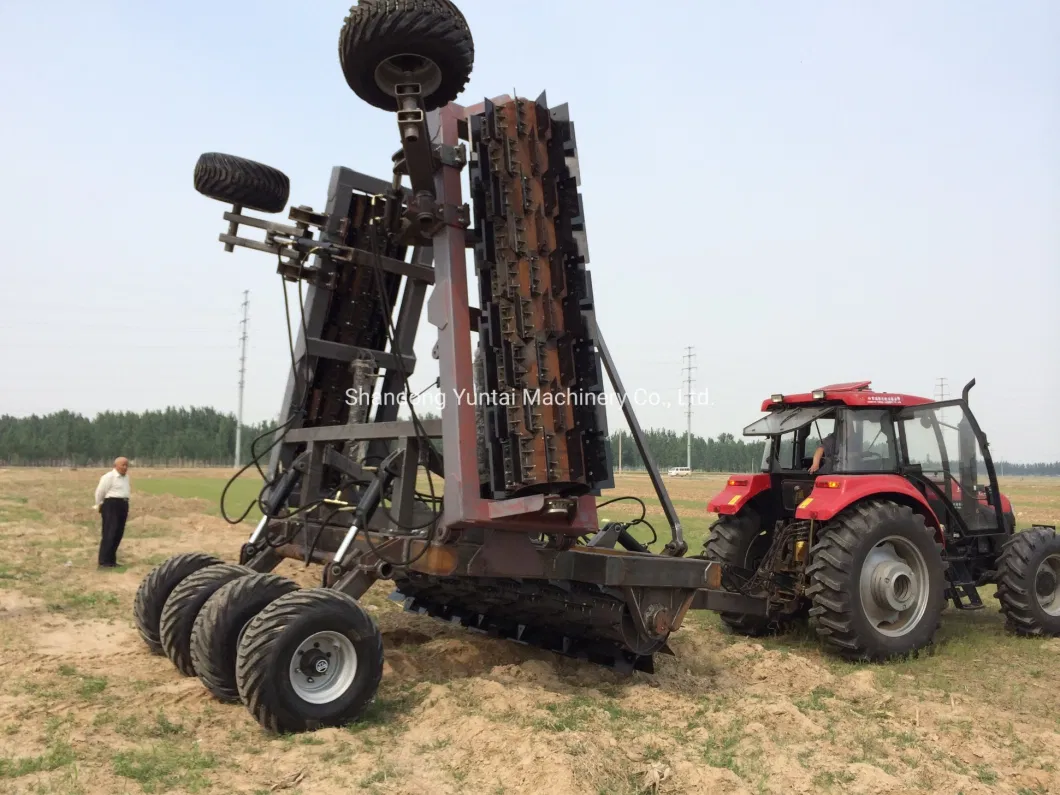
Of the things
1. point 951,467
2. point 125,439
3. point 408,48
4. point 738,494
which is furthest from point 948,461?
point 125,439

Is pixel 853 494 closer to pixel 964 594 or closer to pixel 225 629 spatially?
pixel 964 594

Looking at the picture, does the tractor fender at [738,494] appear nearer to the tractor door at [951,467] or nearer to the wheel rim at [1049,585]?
the tractor door at [951,467]

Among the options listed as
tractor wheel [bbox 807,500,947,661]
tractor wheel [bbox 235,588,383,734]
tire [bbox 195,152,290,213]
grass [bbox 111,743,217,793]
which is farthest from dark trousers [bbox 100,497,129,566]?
tractor wheel [bbox 807,500,947,661]

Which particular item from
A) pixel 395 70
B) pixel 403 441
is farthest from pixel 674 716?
pixel 395 70

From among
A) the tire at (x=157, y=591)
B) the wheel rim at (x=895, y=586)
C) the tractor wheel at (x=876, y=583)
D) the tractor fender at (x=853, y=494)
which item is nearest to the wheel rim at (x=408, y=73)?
the tire at (x=157, y=591)

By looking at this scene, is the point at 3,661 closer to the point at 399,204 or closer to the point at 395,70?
the point at 399,204

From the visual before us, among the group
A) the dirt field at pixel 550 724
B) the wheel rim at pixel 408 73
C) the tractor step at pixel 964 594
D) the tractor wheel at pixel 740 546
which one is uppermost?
the wheel rim at pixel 408 73

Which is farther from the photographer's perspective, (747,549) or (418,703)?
(747,549)

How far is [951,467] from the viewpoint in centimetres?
774

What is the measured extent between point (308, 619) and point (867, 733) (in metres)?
3.09

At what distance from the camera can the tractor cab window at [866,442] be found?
23.7 feet

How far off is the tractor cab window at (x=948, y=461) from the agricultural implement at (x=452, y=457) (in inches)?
108

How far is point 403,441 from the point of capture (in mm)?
5258

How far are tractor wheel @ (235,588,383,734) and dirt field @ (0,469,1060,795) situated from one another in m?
0.13
